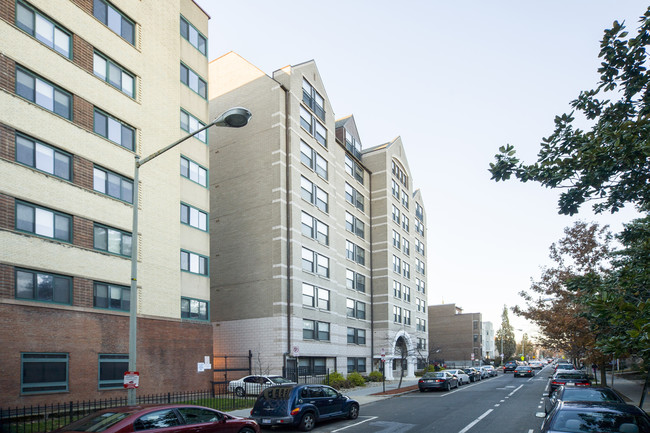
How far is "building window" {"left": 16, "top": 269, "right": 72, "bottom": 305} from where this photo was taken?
1894cm

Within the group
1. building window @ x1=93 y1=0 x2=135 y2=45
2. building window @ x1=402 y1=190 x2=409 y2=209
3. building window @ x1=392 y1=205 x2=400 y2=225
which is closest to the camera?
building window @ x1=93 y1=0 x2=135 y2=45

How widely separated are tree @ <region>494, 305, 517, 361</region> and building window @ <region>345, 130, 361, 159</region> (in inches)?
2738

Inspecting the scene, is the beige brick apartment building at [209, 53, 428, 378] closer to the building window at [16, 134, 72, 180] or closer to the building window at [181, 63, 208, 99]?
the building window at [181, 63, 208, 99]

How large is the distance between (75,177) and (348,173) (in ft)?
92.4

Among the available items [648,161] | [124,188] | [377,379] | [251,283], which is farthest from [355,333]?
[648,161]

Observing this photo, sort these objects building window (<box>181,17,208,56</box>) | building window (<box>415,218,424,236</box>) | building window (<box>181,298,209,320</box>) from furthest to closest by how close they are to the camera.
Answer: building window (<box>415,218,424,236</box>), building window (<box>181,17,208,56</box>), building window (<box>181,298,209,320</box>)

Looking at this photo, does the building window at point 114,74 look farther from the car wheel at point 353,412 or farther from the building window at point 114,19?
the car wheel at point 353,412

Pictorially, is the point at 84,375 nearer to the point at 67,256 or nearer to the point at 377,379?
the point at 67,256

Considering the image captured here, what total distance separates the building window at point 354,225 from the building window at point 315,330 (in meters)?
9.93

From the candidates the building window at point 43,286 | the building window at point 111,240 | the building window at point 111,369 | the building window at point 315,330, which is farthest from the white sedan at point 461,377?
the building window at point 43,286

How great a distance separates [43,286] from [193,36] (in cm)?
1698

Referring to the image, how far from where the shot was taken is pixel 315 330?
37156mm

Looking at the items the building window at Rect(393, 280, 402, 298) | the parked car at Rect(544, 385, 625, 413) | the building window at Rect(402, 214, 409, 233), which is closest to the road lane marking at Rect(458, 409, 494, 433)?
the parked car at Rect(544, 385, 625, 413)

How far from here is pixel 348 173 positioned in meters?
46.8
